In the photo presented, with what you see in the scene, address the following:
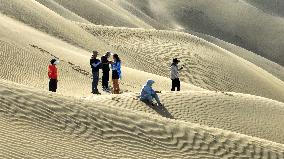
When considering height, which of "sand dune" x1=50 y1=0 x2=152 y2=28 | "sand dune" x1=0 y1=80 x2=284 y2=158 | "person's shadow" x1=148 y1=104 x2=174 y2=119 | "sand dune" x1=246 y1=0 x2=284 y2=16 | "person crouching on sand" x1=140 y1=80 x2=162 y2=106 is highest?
"sand dune" x1=246 y1=0 x2=284 y2=16

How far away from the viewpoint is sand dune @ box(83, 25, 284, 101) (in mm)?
35656

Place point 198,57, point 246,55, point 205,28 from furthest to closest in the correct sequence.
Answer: point 205,28 → point 246,55 → point 198,57

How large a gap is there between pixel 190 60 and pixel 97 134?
81.8ft

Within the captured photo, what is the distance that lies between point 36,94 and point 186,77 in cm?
2067

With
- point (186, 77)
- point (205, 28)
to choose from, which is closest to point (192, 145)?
point (186, 77)

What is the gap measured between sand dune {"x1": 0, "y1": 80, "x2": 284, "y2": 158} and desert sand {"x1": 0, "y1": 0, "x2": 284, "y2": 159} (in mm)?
26

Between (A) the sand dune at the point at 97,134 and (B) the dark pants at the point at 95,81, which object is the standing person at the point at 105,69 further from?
(A) the sand dune at the point at 97,134

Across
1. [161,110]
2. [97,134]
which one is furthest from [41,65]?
[97,134]

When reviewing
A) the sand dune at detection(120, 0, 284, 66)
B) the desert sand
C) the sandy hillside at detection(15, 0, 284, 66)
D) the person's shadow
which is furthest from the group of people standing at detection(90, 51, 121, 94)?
the sand dune at detection(120, 0, 284, 66)

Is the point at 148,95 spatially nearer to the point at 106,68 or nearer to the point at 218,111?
the point at 218,111

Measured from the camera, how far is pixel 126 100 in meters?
18.2

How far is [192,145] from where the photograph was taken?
14.1m

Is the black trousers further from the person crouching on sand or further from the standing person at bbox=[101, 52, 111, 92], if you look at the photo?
the person crouching on sand

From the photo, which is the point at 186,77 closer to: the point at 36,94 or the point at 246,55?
the point at 36,94
